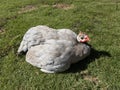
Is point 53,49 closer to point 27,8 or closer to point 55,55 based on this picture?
point 55,55

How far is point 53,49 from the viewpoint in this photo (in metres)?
6.45

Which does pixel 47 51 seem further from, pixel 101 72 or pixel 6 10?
pixel 6 10

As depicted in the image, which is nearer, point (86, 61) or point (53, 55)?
point (53, 55)

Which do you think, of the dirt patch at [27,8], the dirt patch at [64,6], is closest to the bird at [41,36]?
the dirt patch at [27,8]

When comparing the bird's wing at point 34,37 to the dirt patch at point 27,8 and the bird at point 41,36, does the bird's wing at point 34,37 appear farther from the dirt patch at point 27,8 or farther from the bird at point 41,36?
the dirt patch at point 27,8

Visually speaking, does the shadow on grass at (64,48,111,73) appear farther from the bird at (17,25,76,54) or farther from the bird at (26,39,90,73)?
the bird at (17,25,76,54)

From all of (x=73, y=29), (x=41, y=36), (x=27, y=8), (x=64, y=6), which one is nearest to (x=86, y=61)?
(x=41, y=36)

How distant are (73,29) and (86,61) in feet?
6.57

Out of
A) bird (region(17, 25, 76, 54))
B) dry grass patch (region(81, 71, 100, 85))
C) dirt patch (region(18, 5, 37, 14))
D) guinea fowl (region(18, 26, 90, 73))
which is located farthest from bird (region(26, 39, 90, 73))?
dirt patch (region(18, 5, 37, 14))

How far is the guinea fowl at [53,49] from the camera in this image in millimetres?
6418

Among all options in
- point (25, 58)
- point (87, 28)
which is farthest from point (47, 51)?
point (87, 28)

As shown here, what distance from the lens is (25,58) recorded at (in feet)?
23.9

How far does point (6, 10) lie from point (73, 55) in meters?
5.27

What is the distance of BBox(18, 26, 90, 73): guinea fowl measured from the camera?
6418mm
